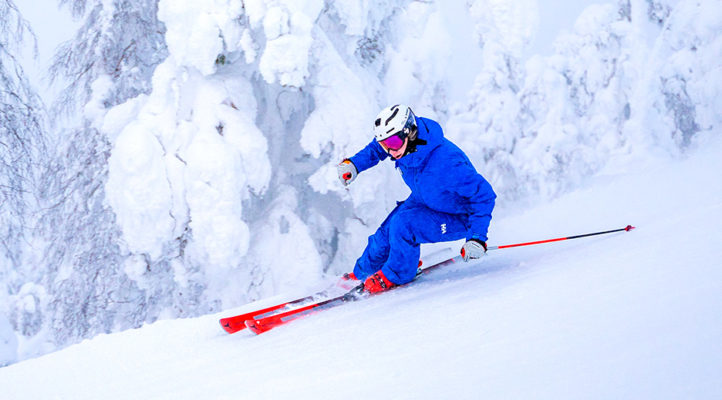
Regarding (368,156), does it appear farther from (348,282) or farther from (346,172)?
(348,282)

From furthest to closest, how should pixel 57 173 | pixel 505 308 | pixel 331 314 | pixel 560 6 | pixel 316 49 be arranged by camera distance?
pixel 560 6, pixel 57 173, pixel 316 49, pixel 331 314, pixel 505 308

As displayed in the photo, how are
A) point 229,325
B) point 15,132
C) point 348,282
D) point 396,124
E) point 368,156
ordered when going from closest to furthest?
point 229,325, point 396,124, point 15,132, point 368,156, point 348,282

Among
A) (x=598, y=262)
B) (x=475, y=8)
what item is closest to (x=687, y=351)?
(x=598, y=262)

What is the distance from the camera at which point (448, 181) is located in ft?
13.4

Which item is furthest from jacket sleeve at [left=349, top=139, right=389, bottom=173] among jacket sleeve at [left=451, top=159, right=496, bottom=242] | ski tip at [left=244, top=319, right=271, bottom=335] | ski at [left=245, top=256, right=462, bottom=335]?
ski tip at [left=244, top=319, right=271, bottom=335]

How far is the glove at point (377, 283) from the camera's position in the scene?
436 centimetres

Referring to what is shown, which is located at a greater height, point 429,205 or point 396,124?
point 396,124

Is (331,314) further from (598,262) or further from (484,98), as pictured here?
(484,98)

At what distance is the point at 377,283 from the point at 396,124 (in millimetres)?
1410

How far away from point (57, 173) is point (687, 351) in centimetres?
867

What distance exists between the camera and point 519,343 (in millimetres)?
1829

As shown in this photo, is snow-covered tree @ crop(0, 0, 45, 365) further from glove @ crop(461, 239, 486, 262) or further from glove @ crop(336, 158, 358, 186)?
glove @ crop(461, 239, 486, 262)

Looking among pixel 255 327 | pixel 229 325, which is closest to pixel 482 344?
pixel 255 327

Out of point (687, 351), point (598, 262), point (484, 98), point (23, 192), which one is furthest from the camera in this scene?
point (484, 98)
